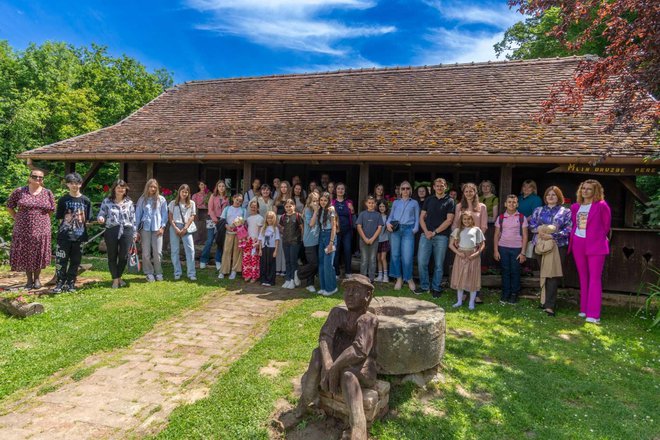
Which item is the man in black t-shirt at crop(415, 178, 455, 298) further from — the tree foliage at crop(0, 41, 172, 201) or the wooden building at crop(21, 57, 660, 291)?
the tree foliage at crop(0, 41, 172, 201)

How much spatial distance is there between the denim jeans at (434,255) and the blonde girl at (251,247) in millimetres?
3046

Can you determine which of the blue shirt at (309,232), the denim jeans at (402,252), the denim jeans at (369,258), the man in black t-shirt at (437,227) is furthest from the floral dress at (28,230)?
the man in black t-shirt at (437,227)

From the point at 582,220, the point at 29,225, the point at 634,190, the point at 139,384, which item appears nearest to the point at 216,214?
the point at 29,225

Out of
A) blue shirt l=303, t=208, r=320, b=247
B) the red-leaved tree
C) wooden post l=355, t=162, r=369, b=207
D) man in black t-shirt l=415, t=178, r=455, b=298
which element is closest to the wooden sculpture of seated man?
blue shirt l=303, t=208, r=320, b=247

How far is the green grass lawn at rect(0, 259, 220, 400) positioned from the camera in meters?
3.85

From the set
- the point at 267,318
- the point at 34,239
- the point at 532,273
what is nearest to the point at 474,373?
the point at 267,318

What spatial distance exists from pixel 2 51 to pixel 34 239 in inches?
1164

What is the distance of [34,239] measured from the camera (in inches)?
243

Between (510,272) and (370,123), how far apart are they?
5207mm

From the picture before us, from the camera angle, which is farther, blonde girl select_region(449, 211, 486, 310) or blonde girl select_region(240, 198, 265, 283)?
blonde girl select_region(240, 198, 265, 283)

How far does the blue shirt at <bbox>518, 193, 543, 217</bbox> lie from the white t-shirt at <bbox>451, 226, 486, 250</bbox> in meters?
1.38

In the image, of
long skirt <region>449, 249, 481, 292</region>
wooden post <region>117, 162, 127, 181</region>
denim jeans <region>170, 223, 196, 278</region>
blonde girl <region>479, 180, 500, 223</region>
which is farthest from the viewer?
wooden post <region>117, 162, 127, 181</region>

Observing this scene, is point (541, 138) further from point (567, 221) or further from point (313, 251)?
point (313, 251)

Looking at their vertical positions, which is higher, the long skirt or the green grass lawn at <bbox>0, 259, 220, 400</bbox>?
the long skirt
